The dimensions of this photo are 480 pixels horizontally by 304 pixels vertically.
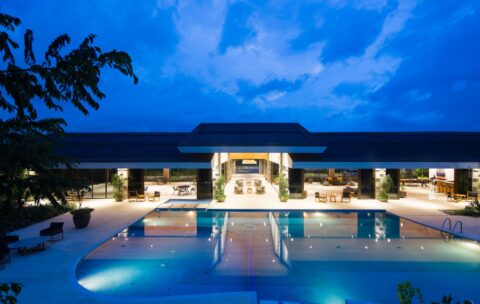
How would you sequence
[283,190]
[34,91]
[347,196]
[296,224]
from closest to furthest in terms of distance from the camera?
[34,91] → [296,224] → [283,190] → [347,196]

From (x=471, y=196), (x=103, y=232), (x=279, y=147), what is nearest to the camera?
(x=103, y=232)

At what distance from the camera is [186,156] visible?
60.1 feet

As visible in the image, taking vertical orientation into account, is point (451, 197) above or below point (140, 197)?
below

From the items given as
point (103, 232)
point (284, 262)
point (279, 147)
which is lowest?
point (284, 262)

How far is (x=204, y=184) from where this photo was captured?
18.7 meters

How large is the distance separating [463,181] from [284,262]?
18.4 metres

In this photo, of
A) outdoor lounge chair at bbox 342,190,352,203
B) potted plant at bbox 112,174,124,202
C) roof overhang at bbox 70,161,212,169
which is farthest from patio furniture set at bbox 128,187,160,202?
outdoor lounge chair at bbox 342,190,352,203

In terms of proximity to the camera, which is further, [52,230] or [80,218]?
[80,218]

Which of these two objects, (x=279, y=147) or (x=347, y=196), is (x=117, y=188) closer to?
(x=279, y=147)

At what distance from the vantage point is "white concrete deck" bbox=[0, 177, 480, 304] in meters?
6.11

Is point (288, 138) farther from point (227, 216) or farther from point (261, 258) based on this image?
point (261, 258)

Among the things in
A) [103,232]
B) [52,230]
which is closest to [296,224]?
[103,232]

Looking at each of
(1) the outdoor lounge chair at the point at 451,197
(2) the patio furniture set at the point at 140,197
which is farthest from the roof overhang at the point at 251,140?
(1) the outdoor lounge chair at the point at 451,197

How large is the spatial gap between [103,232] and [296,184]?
41.3 feet
